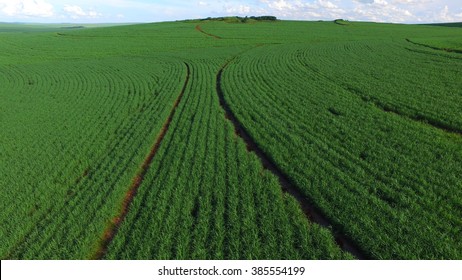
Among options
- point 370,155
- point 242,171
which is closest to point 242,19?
point 370,155

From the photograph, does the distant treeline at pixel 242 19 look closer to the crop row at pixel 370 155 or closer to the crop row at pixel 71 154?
the crop row at pixel 71 154

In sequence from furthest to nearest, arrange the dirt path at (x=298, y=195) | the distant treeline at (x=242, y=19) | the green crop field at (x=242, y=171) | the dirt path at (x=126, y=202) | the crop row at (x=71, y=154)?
the distant treeline at (x=242, y=19), the crop row at (x=71, y=154), the dirt path at (x=126, y=202), the green crop field at (x=242, y=171), the dirt path at (x=298, y=195)

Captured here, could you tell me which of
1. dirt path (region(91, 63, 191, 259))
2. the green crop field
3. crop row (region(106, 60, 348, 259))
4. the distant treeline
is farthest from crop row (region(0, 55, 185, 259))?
the distant treeline

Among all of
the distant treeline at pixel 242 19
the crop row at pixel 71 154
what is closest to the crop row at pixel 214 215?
the crop row at pixel 71 154

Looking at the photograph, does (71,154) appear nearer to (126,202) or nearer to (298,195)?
(126,202)

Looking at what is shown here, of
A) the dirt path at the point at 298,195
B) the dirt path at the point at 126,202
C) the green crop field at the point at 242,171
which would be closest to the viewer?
the dirt path at the point at 298,195

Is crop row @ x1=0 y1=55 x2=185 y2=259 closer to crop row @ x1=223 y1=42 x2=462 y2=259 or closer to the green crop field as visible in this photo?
the green crop field

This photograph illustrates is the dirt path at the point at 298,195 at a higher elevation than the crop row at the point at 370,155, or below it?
below

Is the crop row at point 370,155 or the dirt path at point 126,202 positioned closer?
the crop row at point 370,155
